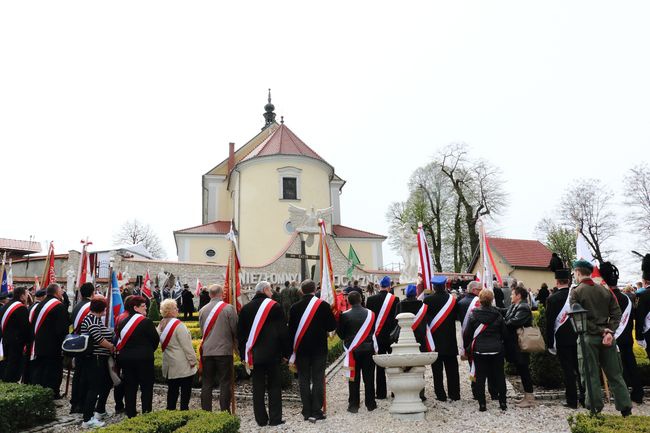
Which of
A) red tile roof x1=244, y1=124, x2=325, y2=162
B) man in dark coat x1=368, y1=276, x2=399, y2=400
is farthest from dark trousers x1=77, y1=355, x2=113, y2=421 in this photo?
red tile roof x1=244, y1=124, x2=325, y2=162

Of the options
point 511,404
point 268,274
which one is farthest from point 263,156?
point 511,404

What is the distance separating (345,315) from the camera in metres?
8.52

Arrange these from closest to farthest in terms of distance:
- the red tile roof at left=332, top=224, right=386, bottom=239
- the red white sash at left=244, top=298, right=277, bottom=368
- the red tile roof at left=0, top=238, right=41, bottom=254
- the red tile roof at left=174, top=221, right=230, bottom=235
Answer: the red white sash at left=244, top=298, right=277, bottom=368
the red tile roof at left=174, top=221, right=230, bottom=235
the red tile roof at left=332, top=224, right=386, bottom=239
the red tile roof at left=0, top=238, right=41, bottom=254

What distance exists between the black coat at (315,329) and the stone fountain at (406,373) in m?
0.81

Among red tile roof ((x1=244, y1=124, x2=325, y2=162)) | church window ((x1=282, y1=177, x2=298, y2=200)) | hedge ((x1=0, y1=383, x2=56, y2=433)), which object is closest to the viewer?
hedge ((x1=0, y1=383, x2=56, y2=433))

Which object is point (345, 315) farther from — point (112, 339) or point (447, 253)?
point (447, 253)

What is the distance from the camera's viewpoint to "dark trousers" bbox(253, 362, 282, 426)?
7652mm

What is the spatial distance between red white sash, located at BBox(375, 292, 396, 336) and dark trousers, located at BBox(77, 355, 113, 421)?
4.21 metres

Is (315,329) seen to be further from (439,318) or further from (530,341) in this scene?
(530,341)

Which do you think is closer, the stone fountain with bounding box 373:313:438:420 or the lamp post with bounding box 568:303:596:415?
the lamp post with bounding box 568:303:596:415

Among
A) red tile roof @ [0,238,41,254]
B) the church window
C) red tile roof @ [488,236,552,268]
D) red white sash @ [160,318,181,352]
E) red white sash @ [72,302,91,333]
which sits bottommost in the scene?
red white sash @ [160,318,181,352]

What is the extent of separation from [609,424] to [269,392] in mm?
4303

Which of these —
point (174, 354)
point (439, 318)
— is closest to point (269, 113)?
point (439, 318)

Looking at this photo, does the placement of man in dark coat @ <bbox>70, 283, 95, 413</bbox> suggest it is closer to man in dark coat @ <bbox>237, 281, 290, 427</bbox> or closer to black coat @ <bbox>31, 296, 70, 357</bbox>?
black coat @ <bbox>31, 296, 70, 357</bbox>
